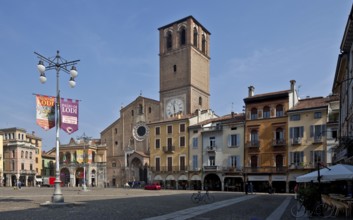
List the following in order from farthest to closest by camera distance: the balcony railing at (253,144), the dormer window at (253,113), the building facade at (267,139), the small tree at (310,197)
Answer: the dormer window at (253,113), the balcony railing at (253,144), the building facade at (267,139), the small tree at (310,197)

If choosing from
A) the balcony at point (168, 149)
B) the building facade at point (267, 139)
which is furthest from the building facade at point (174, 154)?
the building facade at point (267, 139)

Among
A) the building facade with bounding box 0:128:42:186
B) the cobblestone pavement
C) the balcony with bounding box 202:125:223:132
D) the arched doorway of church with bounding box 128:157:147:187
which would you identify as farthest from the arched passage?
the building facade with bounding box 0:128:42:186

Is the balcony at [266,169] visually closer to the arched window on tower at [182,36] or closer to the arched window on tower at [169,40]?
the arched window on tower at [182,36]

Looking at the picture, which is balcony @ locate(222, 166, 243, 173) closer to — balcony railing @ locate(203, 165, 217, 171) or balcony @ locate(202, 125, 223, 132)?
balcony railing @ locate(203, 165, 217, 171)

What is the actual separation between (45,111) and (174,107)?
44529 mm

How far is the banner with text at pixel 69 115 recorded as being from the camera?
19.5 m

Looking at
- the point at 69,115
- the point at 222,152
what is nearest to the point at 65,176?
the point at 222,152

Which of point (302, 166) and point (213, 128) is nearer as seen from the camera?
point (302, 166)

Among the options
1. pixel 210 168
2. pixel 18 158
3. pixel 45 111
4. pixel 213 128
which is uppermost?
pixel 45 111

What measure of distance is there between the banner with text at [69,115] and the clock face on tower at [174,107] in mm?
42051

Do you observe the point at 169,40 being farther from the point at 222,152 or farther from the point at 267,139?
the point at 267,139

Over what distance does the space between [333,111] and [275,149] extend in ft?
27.0

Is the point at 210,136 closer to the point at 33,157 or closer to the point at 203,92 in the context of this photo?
the point at 203,92

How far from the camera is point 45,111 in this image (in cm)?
1916
